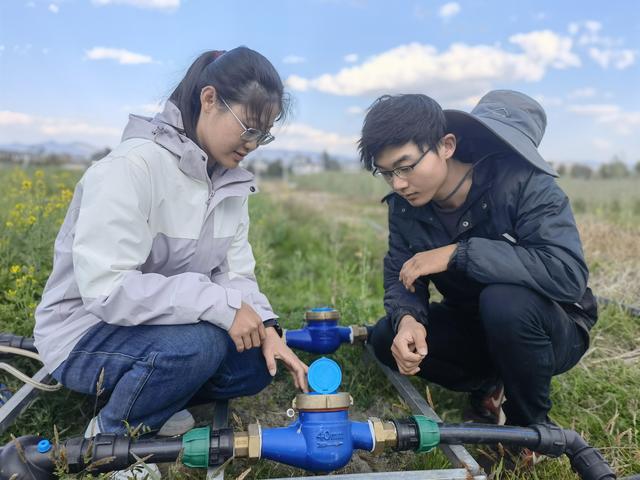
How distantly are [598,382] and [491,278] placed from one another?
48.0 inches

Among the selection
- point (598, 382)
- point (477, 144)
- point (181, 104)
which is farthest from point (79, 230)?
point (598, 382)

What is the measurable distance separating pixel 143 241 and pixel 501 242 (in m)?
1.26

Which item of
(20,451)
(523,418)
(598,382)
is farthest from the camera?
(598,382)

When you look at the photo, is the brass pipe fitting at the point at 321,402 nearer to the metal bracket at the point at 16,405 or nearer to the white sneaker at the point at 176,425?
the white sneaker at the point at 176,425

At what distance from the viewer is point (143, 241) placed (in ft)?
5.68

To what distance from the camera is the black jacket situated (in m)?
1.86

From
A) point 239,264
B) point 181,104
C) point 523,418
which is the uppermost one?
point 181,104

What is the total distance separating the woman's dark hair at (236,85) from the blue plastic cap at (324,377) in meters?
0.88

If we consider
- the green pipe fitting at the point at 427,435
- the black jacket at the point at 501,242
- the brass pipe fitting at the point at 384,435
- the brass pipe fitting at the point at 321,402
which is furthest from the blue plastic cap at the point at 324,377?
the black jacket at the point at 501,242

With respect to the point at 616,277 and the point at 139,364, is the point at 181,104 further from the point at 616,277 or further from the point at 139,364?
the point at 616,277

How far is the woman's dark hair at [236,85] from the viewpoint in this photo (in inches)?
72.5

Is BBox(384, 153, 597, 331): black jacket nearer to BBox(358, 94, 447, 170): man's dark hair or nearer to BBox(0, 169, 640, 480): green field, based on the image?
BBox(358, 94, 447, 170): man's dark hair

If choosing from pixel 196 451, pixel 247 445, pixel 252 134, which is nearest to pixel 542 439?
pixel 247 445

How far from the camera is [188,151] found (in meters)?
1.82
